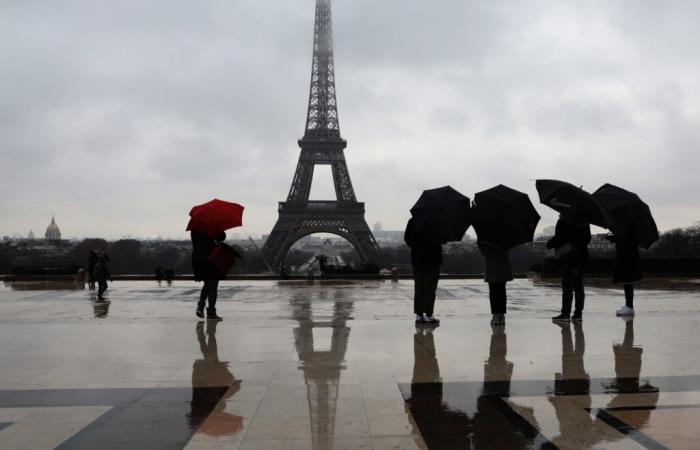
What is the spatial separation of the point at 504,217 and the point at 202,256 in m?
4.83

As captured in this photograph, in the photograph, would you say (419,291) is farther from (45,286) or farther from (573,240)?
(45,286)

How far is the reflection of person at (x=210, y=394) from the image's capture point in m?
4.38

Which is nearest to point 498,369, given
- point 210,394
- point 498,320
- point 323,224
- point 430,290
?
point 210,394

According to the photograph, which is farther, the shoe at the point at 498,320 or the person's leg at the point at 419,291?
the person's leg at the point at 419,291

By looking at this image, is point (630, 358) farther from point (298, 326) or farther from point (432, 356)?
point (298, 326)

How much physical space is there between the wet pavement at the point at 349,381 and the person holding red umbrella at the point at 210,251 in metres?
0.55

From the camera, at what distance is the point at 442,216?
974cm

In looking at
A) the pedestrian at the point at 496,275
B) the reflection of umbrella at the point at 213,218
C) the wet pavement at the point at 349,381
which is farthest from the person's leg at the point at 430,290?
the reflection of umbrella at the point at 213,218

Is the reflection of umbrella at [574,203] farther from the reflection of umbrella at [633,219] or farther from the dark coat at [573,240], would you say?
the reflection of umbrella at [633,219]

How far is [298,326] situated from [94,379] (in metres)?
3.88

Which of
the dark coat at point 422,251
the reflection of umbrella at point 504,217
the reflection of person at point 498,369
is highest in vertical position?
the reflection of umbrella at point 504,217

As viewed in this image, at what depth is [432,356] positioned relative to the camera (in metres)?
6.96

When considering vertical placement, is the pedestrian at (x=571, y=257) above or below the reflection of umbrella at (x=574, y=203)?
below

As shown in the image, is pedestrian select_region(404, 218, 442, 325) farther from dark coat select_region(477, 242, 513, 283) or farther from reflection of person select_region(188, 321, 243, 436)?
reflection of person select_region(188, 321, 243, 436)
